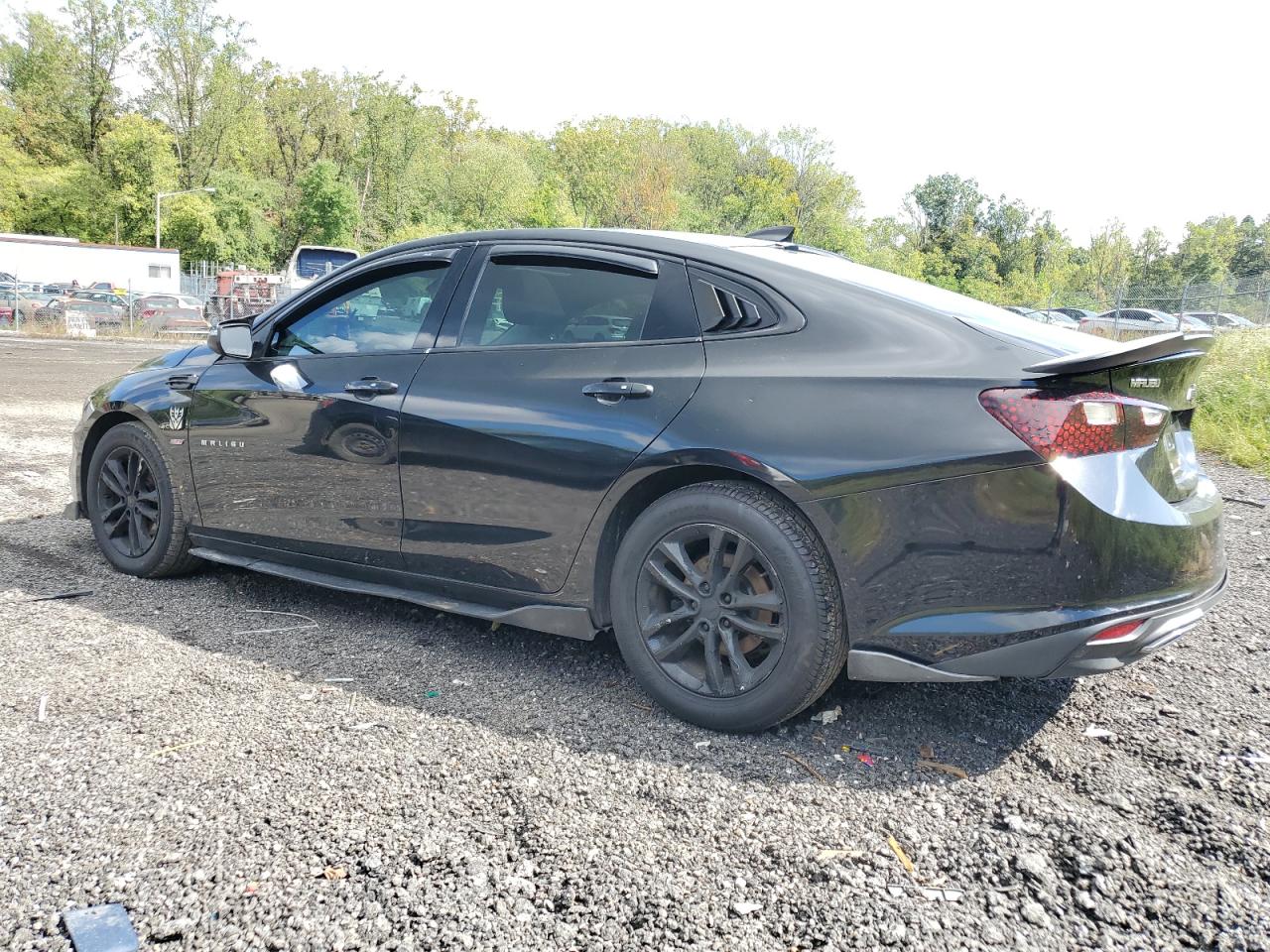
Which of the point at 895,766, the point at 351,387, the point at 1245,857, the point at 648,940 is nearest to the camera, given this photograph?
the point at 648,940

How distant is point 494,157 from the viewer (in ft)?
226

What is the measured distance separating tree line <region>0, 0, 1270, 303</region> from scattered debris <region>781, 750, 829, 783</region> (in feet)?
163

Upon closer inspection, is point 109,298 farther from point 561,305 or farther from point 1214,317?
point 561,305

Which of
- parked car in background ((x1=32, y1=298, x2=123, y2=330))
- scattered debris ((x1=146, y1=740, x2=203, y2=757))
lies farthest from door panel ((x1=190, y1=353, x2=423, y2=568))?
parked car in background ((x1=32, y1=298, x2=123, y2=330))

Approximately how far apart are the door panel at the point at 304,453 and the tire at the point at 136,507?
24 centimetres

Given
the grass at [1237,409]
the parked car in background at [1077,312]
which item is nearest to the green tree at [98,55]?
the parked car in background at [1077,312]

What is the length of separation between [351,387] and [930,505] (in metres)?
2.28

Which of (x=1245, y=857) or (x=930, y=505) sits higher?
(x=930, y=505)

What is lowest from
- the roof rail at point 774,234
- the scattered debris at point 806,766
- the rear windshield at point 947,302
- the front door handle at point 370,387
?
the scattered debris at point 806,766

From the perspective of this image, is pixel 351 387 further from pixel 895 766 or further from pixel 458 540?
pixel 895 766

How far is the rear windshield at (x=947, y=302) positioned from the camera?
299 centimetres

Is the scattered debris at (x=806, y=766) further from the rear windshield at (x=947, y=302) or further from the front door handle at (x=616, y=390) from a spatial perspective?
the rear windshield at (x=947, y=302)

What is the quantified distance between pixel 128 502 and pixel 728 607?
322 cm

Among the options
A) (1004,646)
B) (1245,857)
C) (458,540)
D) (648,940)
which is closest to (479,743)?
(458,540)
